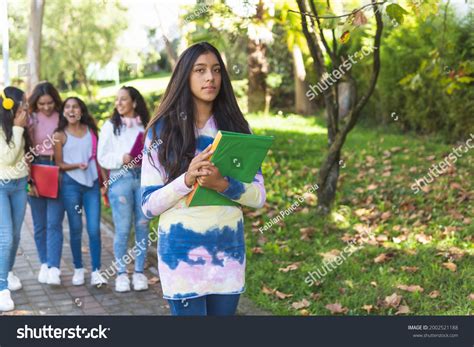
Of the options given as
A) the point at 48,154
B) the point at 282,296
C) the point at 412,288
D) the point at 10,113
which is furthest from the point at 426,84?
the point at 10,113

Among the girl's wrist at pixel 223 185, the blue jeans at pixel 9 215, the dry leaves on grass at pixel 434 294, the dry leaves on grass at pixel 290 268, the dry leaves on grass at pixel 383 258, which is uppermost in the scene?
the girl's wrist at pixel 223 185

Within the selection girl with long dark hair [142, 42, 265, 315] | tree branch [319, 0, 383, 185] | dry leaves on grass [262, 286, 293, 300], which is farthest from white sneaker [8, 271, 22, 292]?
tree branch [319, 0, 383, 185]

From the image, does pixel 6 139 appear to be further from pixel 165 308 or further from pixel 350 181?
pixel 350 181

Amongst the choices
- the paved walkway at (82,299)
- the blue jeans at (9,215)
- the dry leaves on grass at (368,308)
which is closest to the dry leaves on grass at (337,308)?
the dry leaves on grass at (368,308)

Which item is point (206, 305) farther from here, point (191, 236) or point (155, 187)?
point (155, 187)

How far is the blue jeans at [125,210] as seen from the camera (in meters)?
5.00

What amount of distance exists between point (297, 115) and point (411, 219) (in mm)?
9065

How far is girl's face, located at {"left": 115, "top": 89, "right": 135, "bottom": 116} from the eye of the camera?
5000 mm

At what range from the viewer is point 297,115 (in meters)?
14.7

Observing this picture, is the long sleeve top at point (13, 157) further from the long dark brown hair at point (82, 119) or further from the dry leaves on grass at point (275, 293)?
the dry leaves on grass at point (275, 293)

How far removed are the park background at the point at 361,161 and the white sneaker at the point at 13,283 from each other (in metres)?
1.85

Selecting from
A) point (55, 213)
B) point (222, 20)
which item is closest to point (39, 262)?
point (55, 213)

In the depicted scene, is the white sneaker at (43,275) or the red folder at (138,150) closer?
the red folder at (138,150)

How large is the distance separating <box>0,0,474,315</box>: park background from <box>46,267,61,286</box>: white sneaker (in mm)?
1765
